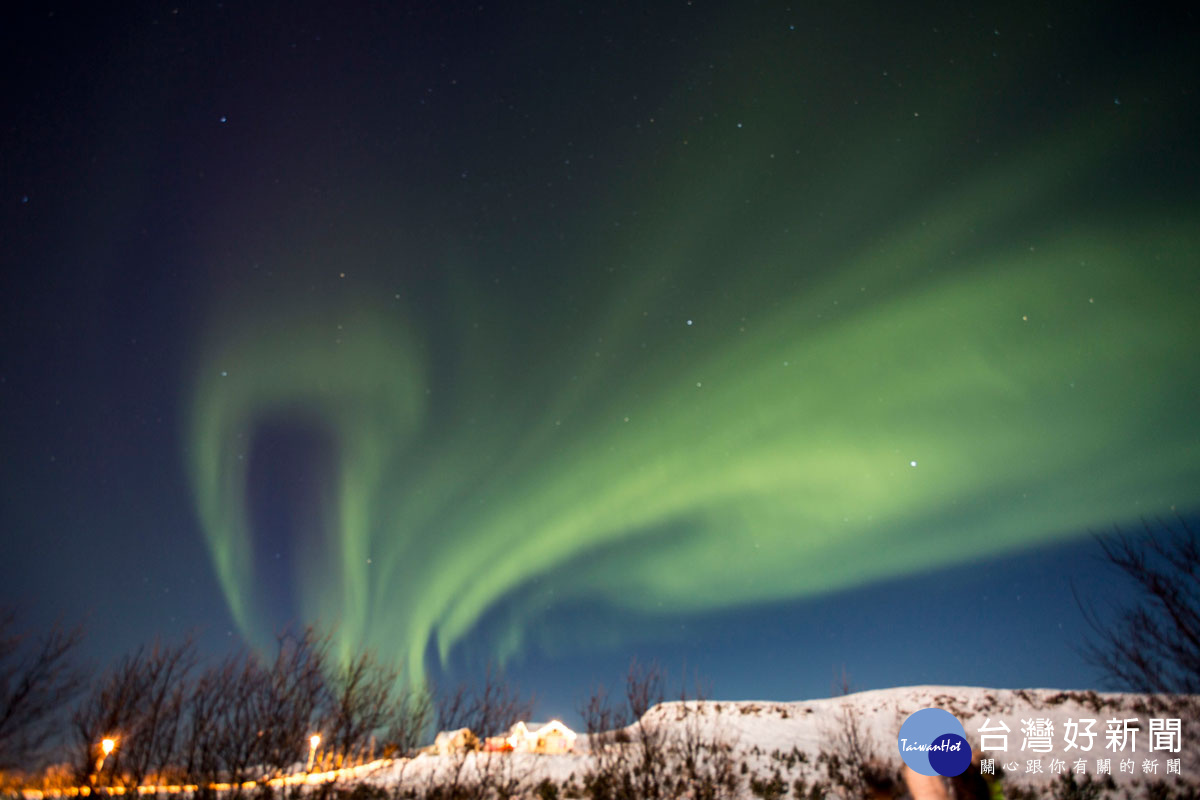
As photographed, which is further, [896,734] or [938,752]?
[896,734]

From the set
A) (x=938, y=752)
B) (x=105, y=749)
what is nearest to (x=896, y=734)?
(x=938, y=752)

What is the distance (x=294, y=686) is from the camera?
45.6ft

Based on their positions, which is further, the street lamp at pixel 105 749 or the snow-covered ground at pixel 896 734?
the snow-covered ground at pixel 896 734

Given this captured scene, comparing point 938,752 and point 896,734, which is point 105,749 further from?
point 896,734

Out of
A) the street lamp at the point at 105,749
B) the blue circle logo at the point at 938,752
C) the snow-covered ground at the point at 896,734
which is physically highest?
the blue circle logo at the point at 938,752

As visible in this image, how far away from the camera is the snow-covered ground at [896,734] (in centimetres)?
2136

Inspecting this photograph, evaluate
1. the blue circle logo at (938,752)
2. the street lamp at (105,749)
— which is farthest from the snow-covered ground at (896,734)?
the blue circle logo at (938,752)

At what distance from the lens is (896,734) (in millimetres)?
33625

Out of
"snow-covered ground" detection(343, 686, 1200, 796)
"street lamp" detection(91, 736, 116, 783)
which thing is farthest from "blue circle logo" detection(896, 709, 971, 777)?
"street lamp" detection(91, 736, 116, 783)

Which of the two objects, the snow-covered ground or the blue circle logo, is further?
the snow-covered ground

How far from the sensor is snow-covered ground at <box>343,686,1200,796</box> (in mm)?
21359

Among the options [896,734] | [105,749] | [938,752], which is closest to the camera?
[938,752]

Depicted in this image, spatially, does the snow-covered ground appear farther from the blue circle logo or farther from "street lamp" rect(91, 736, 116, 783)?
the blue circle logo

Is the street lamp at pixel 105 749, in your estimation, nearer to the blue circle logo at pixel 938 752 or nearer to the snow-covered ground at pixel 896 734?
the snow-covered ground at pixel 896 734
